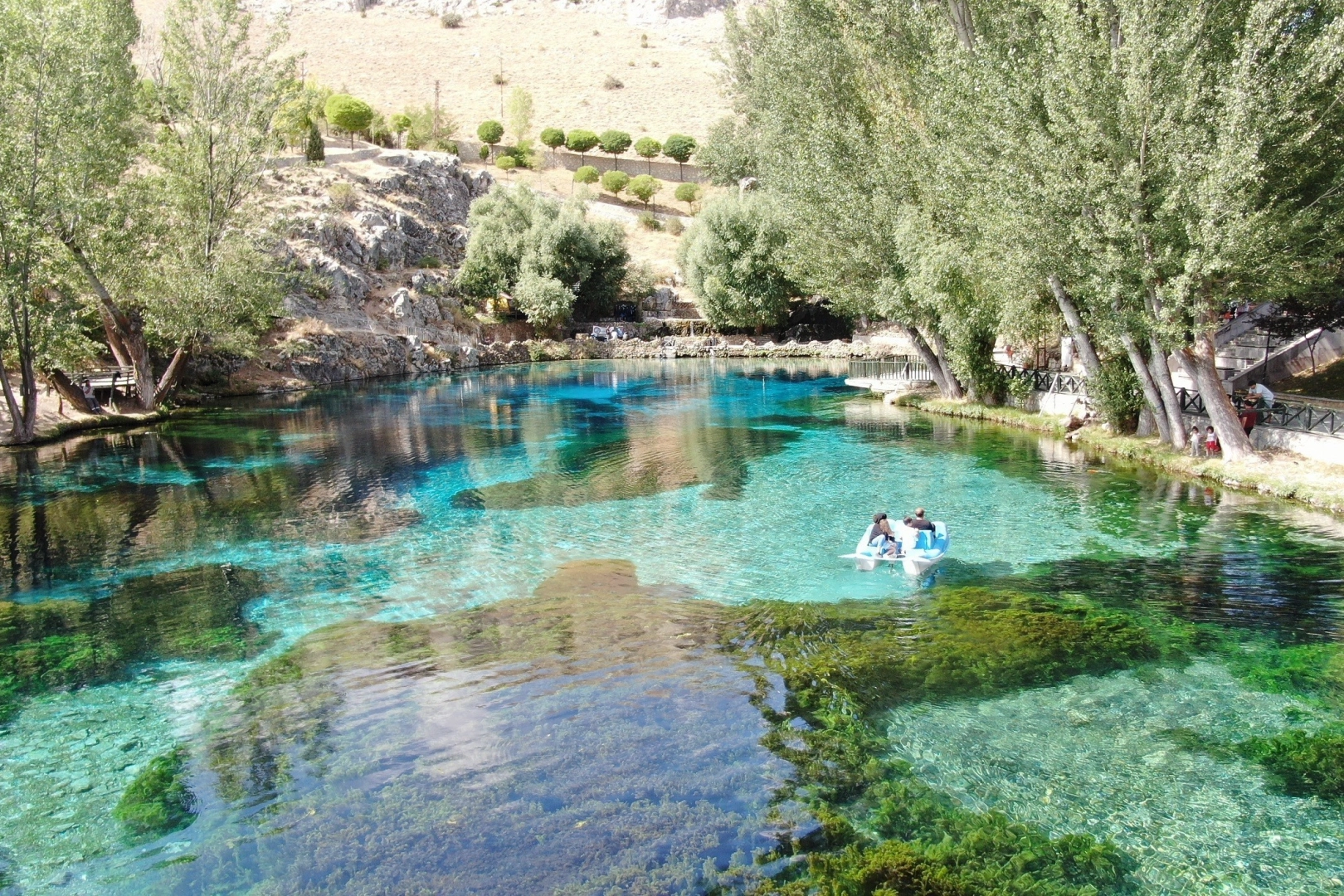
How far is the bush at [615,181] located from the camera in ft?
323

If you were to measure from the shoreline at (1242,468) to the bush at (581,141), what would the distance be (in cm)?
8176

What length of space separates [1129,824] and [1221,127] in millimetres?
17733

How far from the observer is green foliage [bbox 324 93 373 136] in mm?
81812

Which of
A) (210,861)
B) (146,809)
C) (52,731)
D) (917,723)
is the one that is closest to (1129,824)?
(917,723)

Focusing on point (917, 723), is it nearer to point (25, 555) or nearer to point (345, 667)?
point (345, 667)

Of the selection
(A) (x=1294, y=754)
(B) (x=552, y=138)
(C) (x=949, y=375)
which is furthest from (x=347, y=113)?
(A) (x=1294, y=754)

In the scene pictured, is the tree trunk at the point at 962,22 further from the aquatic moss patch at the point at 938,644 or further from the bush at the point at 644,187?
the bush at the point at 644,187

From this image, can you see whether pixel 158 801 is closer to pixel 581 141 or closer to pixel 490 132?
pixel 490 132

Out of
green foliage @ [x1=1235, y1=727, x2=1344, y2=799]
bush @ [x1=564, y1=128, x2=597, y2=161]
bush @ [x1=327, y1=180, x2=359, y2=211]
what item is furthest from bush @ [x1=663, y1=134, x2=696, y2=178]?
green foliage @ [x1=1235, y1=727, x2=1344, y2=799]

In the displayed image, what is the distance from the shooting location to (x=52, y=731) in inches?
476

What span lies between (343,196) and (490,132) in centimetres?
3372

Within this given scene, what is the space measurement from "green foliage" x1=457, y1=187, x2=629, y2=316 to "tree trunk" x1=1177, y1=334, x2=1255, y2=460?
5593cm

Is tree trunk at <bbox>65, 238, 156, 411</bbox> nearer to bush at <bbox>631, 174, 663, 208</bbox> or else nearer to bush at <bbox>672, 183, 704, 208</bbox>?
bush at <bbox>631, 174, 663, 208</bbox>

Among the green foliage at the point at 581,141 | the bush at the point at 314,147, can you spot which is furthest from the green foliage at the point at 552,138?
the bush at the point at 314,147
